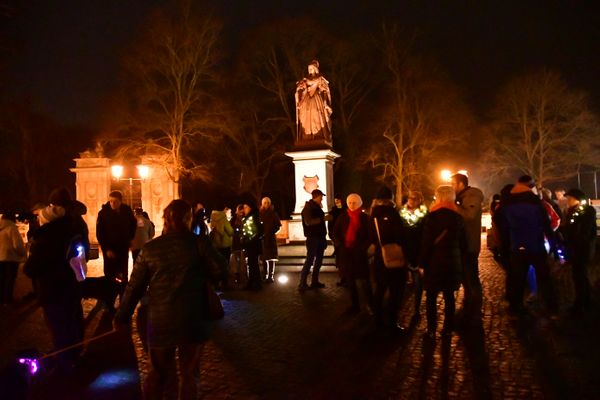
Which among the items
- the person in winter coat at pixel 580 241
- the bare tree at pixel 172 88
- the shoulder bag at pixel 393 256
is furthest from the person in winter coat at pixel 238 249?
the bare tree at pixel 172 88

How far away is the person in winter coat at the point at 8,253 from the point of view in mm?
10062

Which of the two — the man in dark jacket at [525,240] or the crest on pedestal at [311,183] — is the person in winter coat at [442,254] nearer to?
the man in dark jacket at [525,240]

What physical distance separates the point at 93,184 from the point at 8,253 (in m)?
16.3

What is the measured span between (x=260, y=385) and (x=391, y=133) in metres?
27.2

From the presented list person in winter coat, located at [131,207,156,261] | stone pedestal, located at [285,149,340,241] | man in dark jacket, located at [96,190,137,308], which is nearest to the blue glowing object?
man in dark jacket, located at [96,190,137,308]

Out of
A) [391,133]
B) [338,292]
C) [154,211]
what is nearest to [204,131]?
[154,211]

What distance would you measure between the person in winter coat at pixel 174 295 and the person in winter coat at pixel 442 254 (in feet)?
11.0

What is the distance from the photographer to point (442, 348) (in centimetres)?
614

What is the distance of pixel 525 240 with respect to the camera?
733 centimetres

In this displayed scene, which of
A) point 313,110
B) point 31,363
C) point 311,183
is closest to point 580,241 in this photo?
point 31,363

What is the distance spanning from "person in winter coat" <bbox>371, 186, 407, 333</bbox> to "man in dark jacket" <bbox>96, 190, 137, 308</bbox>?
12.7 ft

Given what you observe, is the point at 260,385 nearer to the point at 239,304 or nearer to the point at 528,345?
the point at 528,345

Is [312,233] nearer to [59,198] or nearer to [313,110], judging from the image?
[59,198]

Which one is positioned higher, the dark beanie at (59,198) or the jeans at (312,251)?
the dark beanie at (59,198)
